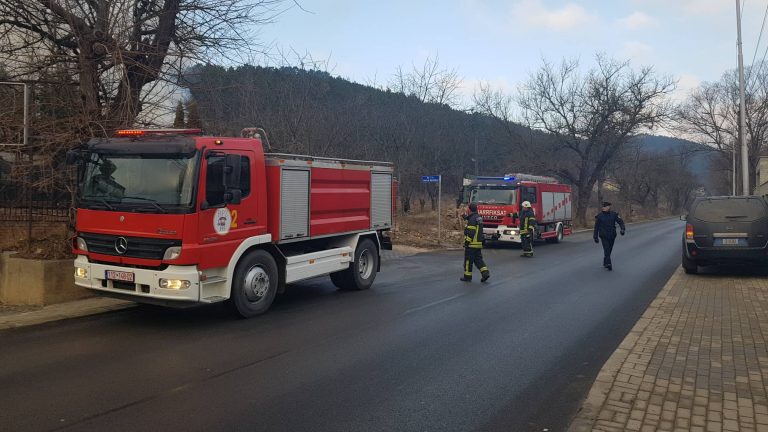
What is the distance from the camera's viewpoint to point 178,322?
314 inches

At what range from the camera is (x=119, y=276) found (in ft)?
24.6

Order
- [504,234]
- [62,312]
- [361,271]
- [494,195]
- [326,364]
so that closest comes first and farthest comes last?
1. [326,364]
2. [62,312]
3. [361,271]
4. [504,234]
5. [494,195]

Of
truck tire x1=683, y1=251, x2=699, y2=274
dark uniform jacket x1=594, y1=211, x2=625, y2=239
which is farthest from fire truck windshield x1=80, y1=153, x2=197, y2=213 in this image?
truck tire x1=683, y1=251, x2=699, y2=274

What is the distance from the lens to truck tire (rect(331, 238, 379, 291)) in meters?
11.0

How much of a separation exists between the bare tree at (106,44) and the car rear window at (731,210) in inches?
455

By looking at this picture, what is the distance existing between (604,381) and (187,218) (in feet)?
17.0

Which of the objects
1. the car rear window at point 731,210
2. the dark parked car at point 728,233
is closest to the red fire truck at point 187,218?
the dark parked car at point 728,233

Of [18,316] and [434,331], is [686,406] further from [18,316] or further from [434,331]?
[18,316]

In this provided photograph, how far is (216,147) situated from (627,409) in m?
5.85

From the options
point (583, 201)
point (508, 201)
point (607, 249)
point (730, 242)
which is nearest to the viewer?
point (730, 242)

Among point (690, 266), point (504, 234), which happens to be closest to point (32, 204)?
point (690, 266)

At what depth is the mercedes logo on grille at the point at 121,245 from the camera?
24.4ft

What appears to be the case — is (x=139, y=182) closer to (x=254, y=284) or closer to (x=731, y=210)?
(x=254, y=284)

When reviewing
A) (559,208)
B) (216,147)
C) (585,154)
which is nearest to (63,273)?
(216,147)
